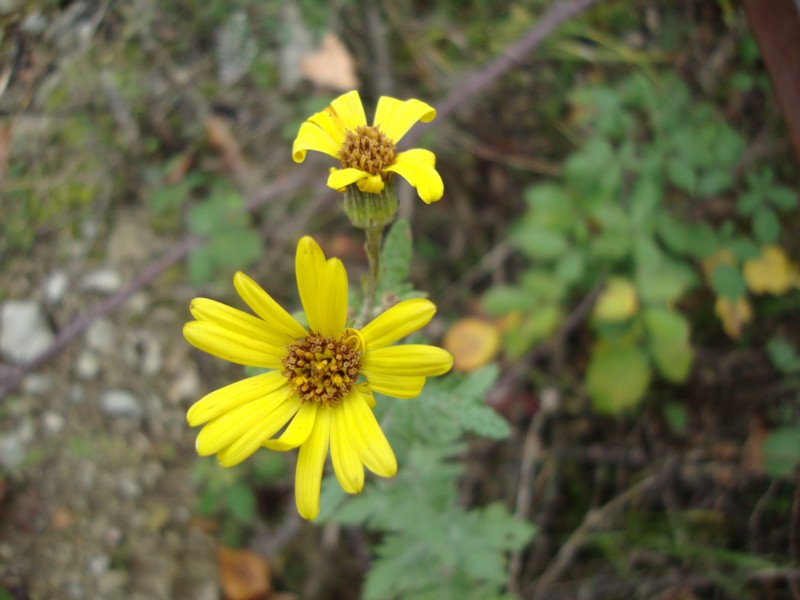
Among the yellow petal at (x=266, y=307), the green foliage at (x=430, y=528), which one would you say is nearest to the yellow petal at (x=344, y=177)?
the yellow petal at (x=266, y=307)

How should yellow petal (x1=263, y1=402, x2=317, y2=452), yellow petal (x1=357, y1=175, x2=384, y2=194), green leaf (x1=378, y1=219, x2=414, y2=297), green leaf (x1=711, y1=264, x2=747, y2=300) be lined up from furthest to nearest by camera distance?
green leaf (x1=711, y1=264, x2=747, y2=300)
green leaf (x1=378, y1=219, x2=414, y2=297)
yellow petal (x1=357, y1=175, x2=384, y2=194)
yellow petal (x1=263, y1=402, x2=317, y2=452)

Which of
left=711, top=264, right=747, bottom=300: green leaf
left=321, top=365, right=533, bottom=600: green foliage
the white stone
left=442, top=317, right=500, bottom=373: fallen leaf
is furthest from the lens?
the white stone

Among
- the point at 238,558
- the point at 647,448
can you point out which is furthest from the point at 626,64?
the point at 238,558

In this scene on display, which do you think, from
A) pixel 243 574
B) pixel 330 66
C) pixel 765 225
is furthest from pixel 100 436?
pixel 765 225

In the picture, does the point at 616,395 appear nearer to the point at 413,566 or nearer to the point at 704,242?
the point at 704,242

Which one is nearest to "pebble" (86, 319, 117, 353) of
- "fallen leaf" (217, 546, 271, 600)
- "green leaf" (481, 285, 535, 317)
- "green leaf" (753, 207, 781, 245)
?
"fallen leaf" (217, 546, 271, 600)

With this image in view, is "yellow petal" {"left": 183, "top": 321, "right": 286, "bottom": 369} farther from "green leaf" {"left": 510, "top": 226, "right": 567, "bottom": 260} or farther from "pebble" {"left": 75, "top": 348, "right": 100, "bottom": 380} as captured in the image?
"pebble" {"left": 75, "top": 348, "right": 100, "bottom": 380}

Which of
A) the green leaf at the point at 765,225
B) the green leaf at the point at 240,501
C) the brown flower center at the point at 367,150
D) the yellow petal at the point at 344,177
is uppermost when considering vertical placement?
the brown flower center at the point at 367,150

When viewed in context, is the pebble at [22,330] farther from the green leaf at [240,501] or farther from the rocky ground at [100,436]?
the green leaf at [240,501]
